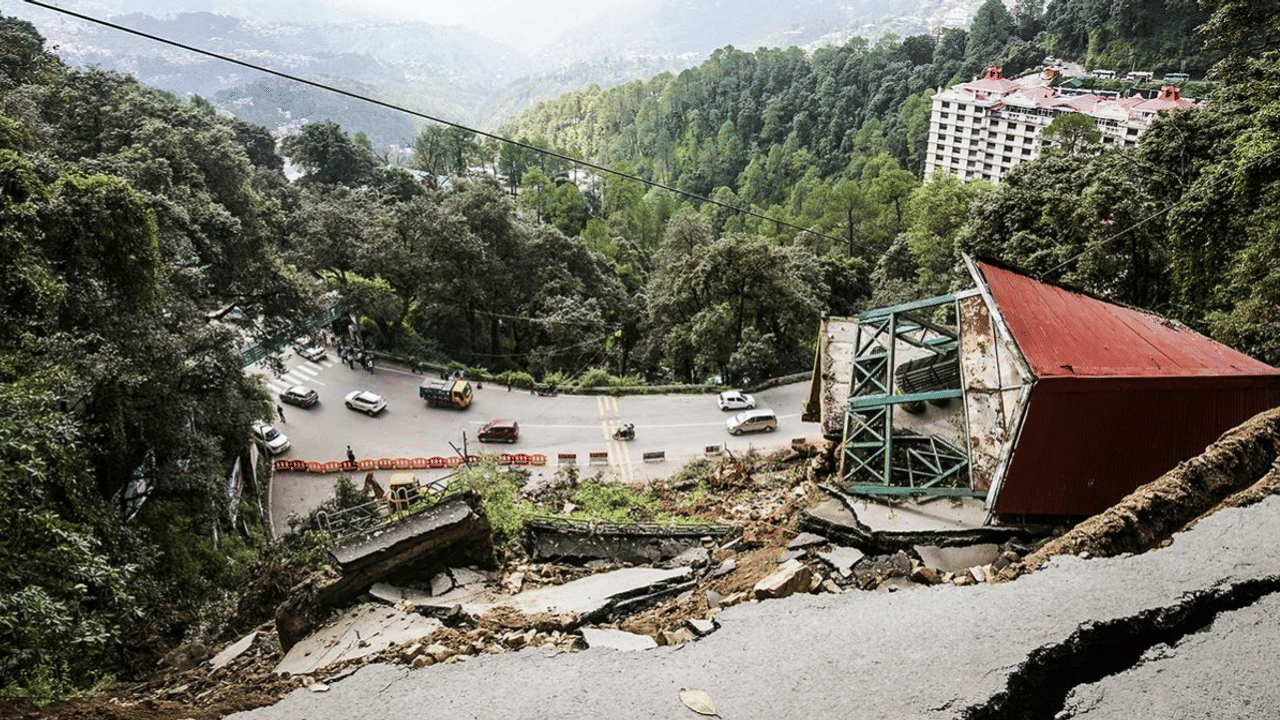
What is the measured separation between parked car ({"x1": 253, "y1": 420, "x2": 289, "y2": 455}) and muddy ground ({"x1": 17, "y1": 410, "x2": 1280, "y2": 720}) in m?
A: 14.8

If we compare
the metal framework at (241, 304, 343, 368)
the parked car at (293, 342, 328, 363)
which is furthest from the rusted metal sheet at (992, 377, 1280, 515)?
the parked car at (293, 342, 328, 363)

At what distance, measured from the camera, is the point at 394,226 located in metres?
25.7

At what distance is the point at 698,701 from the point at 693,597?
2267mm

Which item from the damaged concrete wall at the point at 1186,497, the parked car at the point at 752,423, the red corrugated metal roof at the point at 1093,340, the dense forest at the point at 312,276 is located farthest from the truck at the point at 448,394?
the damaged concrete wall at the point at 1186,497

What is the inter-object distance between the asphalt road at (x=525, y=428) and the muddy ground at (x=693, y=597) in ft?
42.5

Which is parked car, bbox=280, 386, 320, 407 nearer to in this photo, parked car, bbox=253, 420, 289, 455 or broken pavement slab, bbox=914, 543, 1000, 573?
parked car, bbox=253, 420, 289, 455

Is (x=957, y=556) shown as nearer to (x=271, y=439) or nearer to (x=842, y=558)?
(x=842, y=558)

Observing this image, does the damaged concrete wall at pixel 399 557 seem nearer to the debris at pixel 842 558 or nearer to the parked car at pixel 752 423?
the debris at pixel 842 558

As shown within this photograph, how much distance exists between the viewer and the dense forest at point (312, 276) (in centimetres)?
858

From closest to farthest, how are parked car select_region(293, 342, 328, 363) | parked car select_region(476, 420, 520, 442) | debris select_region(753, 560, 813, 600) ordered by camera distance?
debris select_region(753, 560, 813, 600) < parked car select_region(476, 420, 520, 442) < parked car select_region(293, 342, 328, 363)

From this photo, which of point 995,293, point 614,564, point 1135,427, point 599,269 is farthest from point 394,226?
point 1135,427

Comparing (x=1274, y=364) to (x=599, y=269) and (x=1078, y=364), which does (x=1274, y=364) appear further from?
(x=599, y=269)

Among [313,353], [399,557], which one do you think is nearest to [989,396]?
[399,557]

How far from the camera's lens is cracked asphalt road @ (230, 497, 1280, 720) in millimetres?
3691
